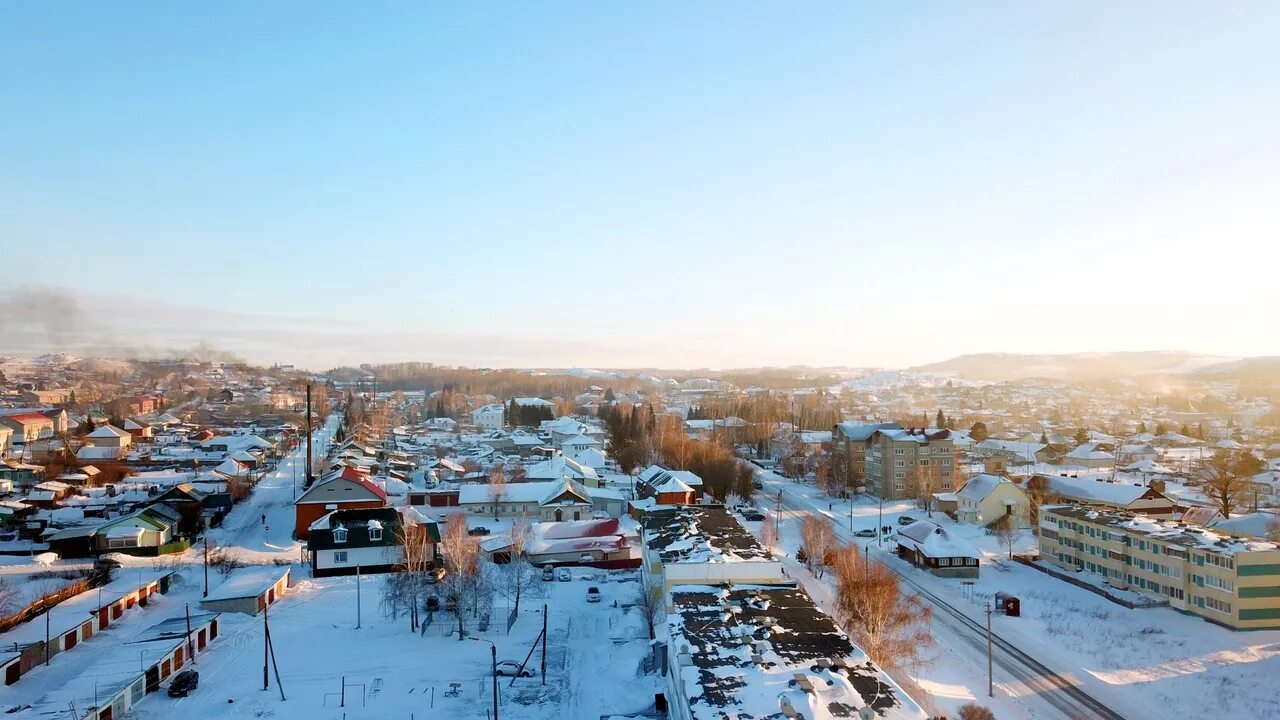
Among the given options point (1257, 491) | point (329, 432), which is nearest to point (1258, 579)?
point (1257, 491)

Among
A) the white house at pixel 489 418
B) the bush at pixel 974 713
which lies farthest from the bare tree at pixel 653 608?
the white house at pixel 489 418

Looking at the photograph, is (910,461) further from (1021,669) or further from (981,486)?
(1021,669)

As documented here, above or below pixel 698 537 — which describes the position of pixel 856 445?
below

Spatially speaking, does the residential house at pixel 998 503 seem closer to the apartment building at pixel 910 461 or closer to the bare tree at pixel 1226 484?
the apartment building at pixel 910 461

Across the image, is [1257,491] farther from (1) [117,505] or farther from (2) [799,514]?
(1) [117,505]

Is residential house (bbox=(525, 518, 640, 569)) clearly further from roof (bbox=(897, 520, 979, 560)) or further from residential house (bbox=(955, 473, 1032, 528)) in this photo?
residential house (bbox=(955, 473, 1032, 528))

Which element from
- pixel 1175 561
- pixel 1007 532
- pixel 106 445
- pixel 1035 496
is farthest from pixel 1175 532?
pixel 106 445

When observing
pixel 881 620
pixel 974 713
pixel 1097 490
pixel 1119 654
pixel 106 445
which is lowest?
pixel 1119 654
